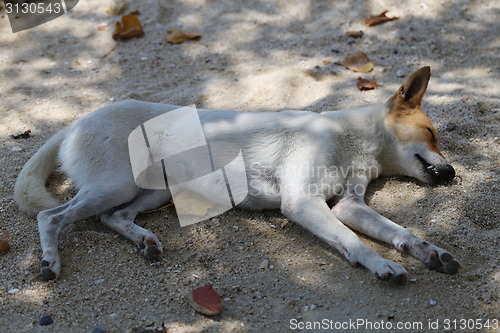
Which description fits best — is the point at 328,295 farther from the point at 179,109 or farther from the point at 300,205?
the point at 179,109

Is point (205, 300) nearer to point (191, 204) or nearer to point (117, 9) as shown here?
point (191, 204)

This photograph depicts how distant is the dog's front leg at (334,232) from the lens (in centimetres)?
297

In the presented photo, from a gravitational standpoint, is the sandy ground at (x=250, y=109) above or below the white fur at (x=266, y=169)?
below

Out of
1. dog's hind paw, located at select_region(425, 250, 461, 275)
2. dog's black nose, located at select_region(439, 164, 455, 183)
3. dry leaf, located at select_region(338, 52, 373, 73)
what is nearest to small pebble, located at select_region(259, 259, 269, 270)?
dog's hind paw, located at select_region(425, 250, 461, 275)

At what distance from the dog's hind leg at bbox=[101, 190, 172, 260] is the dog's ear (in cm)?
177

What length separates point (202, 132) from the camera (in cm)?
383

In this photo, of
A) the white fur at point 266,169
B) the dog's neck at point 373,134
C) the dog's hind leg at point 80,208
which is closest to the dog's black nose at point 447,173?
the white fur at point 266,169

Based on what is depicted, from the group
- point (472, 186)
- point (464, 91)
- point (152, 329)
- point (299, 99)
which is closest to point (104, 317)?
point (152, 329)

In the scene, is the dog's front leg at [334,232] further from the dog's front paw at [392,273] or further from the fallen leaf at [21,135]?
the fallen leaf at [21,135]

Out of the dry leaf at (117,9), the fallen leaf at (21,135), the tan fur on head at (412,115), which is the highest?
the tan fur on head at (412,115)

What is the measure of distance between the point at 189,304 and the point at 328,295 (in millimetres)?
741

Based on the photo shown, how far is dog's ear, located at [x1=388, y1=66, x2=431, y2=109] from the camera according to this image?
3.85 meters

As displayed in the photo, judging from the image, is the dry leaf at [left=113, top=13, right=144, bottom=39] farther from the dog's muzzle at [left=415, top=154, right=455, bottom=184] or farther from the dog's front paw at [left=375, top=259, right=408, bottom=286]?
the dog's front paw at [left=375, top=259, right=408, bottom=286]

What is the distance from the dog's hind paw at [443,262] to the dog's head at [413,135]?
0.87 metres
